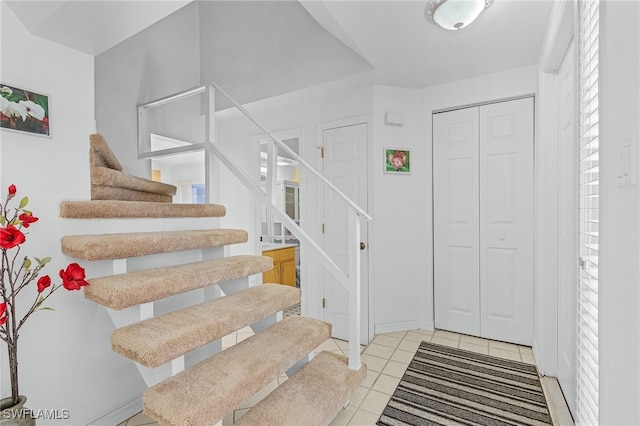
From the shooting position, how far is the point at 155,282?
138 cm

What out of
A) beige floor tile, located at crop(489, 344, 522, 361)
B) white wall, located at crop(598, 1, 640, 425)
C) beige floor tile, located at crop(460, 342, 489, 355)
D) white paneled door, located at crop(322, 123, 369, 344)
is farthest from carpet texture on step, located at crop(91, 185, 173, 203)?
beige floor tile, located at crop(489, 344, 522, 361)

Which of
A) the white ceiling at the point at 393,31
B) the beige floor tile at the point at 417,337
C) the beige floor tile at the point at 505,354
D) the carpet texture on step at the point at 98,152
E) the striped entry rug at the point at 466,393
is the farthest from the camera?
the beige floor tile at the point at 417,337

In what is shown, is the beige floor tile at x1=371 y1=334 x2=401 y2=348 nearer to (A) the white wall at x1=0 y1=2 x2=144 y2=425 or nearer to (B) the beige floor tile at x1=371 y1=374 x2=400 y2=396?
(B) the beige floor tile at x1=371 y1=374 x2=400 y2=396

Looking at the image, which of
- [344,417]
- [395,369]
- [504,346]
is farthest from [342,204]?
[504,346]

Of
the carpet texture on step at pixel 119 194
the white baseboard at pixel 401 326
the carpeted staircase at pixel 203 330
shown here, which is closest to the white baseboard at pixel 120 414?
the carpeted staircase at pixel 203 330

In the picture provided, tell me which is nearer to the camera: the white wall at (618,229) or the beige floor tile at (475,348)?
the white wall at (618,229)

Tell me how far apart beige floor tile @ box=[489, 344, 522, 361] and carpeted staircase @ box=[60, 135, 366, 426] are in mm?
1361

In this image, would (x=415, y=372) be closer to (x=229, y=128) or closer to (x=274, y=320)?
(x=274, y=320)

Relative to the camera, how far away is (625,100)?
0.74 metres

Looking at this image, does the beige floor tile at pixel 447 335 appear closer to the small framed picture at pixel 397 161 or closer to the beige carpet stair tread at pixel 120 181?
the small framed picture at pixel 397 161

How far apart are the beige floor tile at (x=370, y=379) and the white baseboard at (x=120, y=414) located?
1.40m

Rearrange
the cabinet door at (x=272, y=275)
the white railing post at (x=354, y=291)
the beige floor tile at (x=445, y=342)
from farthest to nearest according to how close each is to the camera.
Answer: the cabinet door at (x=272, y=275), the beige floor tile at (x=445, y=342), the white railing post at (x=354, y=291)

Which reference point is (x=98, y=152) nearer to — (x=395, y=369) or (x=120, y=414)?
(x=120, y=414)

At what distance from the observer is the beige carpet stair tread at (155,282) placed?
49.7 inches
